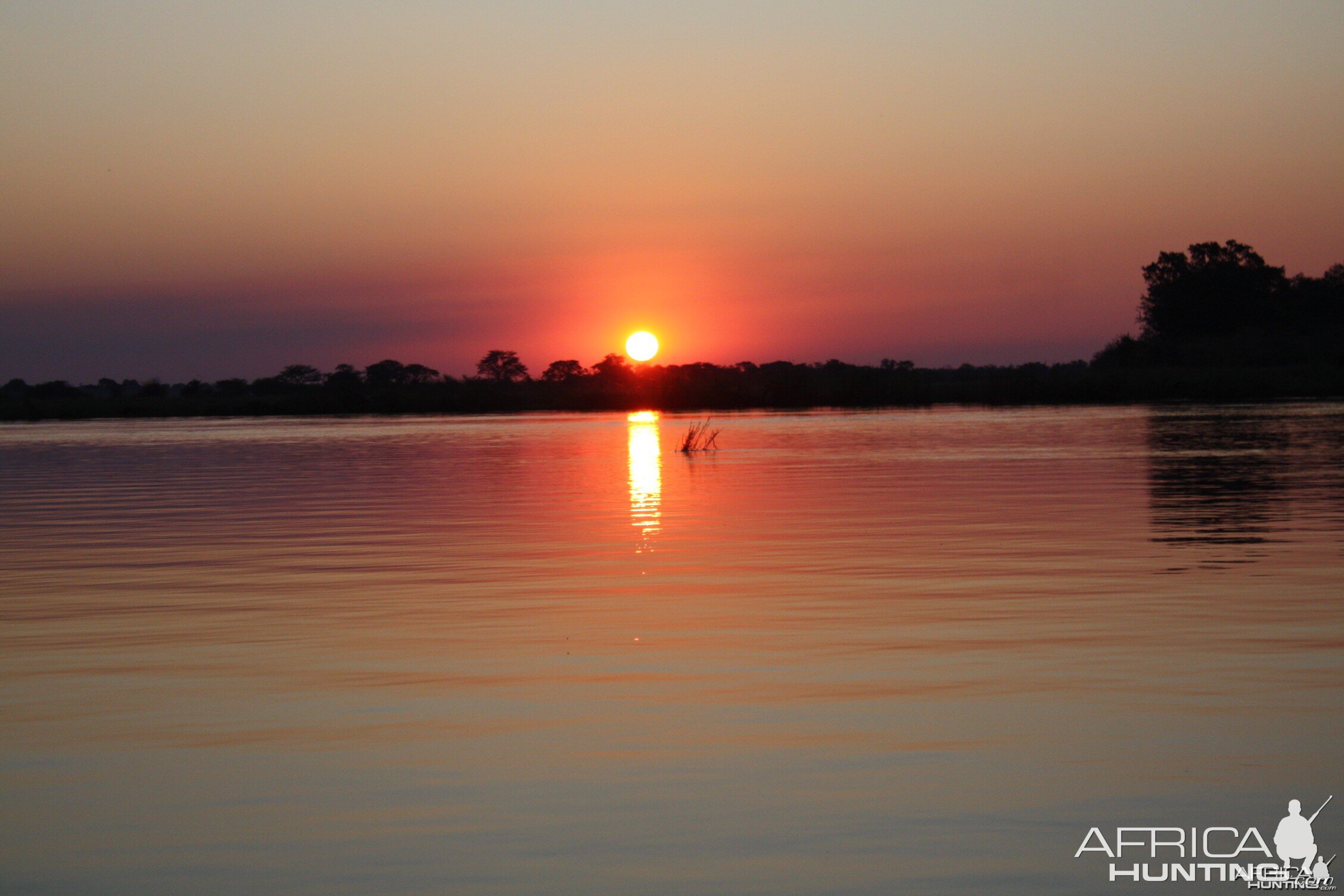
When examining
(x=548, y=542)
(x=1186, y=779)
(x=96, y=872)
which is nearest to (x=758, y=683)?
(x=1186, y=779)

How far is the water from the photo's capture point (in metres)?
5.67

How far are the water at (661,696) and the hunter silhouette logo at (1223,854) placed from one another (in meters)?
0.10

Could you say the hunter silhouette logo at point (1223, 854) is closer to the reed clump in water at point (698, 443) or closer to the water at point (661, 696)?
the water at point (661, 696)

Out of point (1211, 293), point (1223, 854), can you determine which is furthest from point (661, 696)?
point (1211, 293)

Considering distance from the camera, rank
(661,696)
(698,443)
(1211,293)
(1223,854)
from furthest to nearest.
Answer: (1211,293) < (698,443) < (661,696) < (1223,854)

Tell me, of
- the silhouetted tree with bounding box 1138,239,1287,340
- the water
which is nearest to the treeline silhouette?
the silhouetted tree with bounding box 1138,239,1287,340

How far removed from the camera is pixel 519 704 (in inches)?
316

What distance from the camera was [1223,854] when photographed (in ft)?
18.1

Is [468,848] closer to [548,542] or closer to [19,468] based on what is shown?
[548,542]

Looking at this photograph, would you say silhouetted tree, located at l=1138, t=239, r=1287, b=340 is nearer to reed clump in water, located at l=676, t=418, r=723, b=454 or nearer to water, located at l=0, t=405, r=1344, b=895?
reed clump in water, located at l=676, t=418, r=723, b=454

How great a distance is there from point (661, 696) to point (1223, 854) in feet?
11.8

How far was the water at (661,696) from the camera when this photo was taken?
5.67 meters

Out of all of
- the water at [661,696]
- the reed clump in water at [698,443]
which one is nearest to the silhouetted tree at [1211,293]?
the reed clump in water at [698,443]

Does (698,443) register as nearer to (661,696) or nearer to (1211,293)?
(661,696)
